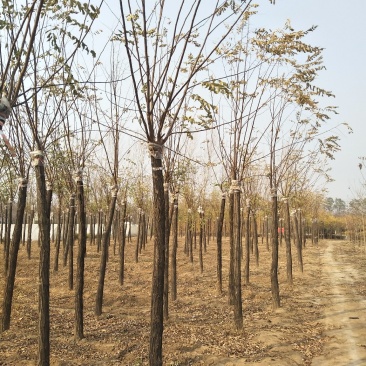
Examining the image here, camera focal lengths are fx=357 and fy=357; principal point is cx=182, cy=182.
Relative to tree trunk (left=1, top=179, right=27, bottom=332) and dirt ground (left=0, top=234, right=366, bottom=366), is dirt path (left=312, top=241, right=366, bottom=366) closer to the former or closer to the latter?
dirt ground (left=0, top=234, right=366, bottom=366)

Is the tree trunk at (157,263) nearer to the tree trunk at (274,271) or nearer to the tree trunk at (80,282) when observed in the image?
the tree trunk at (80,282)

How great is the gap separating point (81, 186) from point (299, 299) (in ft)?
24.1

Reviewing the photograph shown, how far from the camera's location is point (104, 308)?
32.2 feet

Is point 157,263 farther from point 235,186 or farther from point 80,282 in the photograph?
point 235,186

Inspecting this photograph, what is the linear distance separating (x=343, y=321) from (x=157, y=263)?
238 inches

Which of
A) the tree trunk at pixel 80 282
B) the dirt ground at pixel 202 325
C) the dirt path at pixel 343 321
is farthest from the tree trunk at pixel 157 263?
the dirt path at pixel 343 321

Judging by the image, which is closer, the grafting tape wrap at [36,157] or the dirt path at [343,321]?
the grafting tape wrap at [36,157]

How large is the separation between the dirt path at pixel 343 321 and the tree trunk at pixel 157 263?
125 inches

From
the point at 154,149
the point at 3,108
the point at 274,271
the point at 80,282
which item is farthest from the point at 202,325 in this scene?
the point at 3,108

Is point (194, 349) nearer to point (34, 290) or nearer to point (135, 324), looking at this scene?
point (135, 324)

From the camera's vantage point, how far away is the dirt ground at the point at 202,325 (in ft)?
20.0

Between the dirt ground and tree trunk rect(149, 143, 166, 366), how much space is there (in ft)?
5.78

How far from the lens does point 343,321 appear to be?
27.3ft

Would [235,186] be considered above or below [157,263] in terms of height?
above
